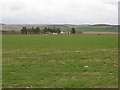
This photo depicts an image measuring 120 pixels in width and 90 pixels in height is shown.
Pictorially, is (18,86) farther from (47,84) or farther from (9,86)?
(47,84)

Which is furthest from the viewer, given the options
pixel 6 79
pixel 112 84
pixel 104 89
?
pixel 6 79

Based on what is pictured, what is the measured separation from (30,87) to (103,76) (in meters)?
4.15

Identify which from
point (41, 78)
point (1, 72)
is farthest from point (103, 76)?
point (1, 72)

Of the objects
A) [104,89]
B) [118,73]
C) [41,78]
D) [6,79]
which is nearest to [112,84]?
[104,89]

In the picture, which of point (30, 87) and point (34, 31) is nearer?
point (30, 87)

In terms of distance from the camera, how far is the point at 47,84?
9.85 meters

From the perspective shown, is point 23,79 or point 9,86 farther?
point 23,79

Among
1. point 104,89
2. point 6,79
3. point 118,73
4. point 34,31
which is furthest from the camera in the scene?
point 34,31

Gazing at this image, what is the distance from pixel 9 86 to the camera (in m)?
9.66

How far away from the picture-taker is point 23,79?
35.8 feet

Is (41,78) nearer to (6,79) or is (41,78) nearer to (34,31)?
(6,79)

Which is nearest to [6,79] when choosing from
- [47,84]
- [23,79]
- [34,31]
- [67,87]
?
[23,79]

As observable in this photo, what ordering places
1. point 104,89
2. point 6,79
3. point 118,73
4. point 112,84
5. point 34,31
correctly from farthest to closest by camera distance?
point 34,31 → point 118,73 → point 6,79 → point 112,84 → point 104,89

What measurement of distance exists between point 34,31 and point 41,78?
6188 inches
